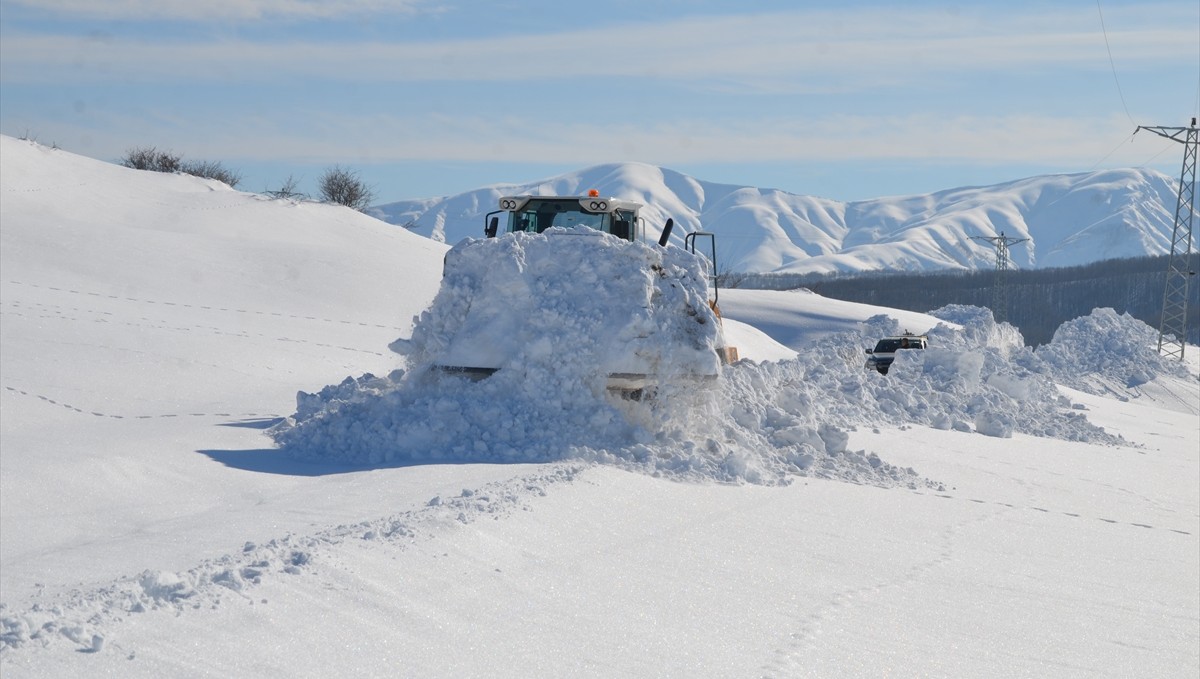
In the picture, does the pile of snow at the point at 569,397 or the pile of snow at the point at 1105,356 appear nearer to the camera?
the pile of snow at the point at 569,397

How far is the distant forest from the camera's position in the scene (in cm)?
12662

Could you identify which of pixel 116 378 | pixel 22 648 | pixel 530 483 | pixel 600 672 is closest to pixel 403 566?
pixel 600 672

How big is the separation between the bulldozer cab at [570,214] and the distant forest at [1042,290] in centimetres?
10538

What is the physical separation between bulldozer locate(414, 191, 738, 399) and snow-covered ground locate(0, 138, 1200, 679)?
25 centimetres

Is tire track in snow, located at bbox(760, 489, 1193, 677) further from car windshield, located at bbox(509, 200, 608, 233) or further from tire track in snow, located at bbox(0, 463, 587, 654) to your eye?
car windshield, located at bbox(509, 200, 608, 233)

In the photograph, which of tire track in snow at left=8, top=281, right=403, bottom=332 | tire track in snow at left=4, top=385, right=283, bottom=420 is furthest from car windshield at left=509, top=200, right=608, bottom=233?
tire track in snow at left=8, top=281, right=403, bottom=332

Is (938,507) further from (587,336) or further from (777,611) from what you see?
(777,611)

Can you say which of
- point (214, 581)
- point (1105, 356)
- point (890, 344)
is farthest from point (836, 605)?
point (1105, 356)

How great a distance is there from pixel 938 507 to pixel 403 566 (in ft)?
18.7

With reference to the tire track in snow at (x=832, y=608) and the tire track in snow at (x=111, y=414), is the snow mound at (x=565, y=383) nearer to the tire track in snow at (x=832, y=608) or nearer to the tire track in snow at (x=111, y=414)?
the tire track in snow at (x=111, y=414)

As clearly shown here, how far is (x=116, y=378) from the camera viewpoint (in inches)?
532

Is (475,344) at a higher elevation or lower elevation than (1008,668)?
higher

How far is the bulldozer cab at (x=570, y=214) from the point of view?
44.4 feet

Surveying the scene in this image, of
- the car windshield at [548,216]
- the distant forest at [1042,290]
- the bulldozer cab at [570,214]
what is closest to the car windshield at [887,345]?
the bulldozer cab at [570,214]
